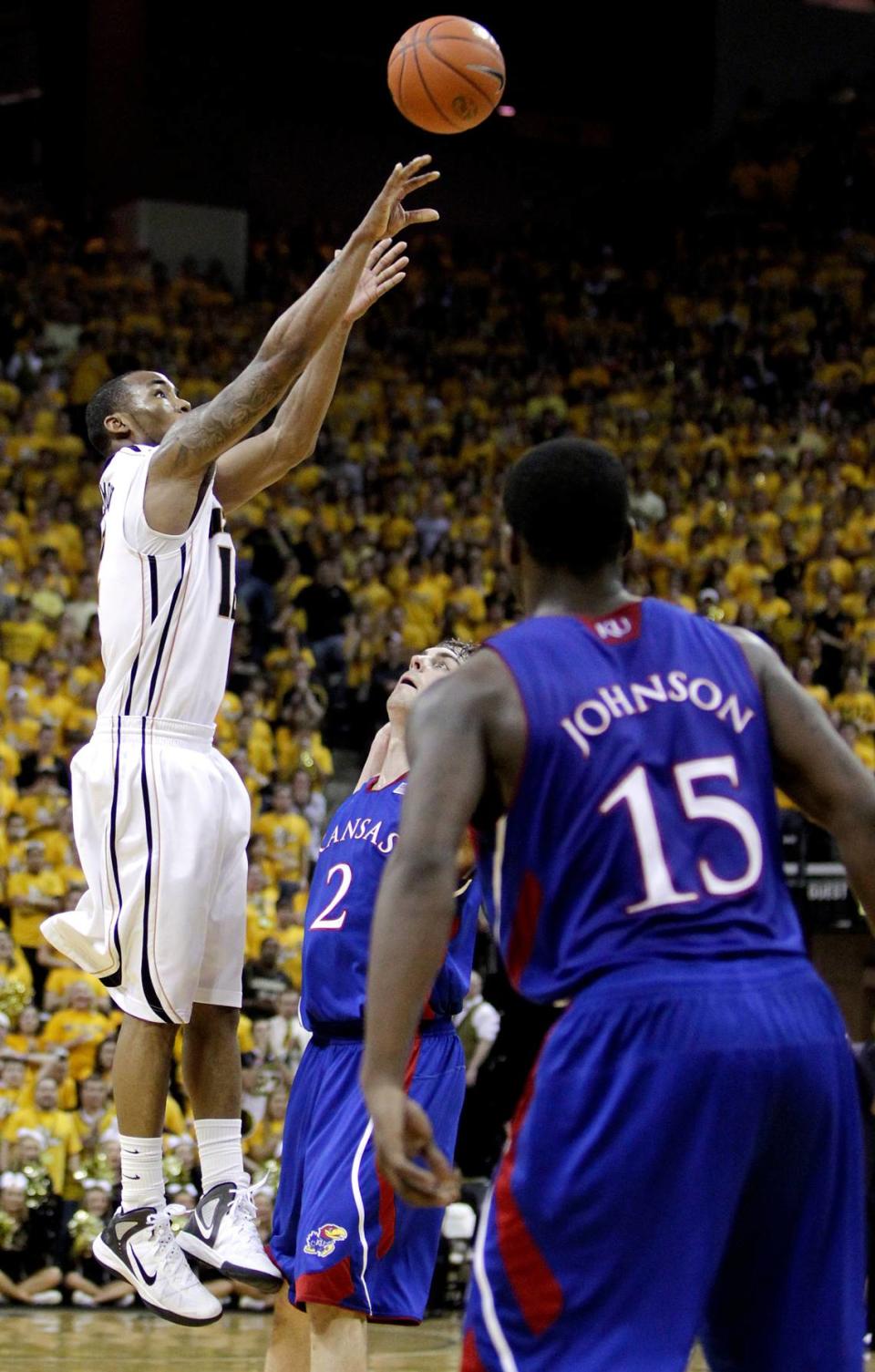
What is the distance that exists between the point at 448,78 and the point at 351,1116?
3171 millimetres

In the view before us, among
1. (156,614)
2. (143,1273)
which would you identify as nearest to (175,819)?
(156,614)

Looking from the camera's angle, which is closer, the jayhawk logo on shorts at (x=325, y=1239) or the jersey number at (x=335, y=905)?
the jayhawk logo on shorts at (x=325, y=1239)

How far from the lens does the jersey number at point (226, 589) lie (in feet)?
17.2

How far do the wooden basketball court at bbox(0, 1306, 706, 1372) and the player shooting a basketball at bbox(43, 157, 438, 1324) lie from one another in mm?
3596

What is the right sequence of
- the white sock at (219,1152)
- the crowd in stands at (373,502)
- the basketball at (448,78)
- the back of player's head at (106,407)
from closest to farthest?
the white sock at (219,1152) < the back of player's head at (106,407) < the basketball at (448,78) < the crowd in stands at (373,502)

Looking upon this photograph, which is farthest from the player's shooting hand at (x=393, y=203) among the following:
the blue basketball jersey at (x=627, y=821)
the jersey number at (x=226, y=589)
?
the blue basketball jersey at (x=627, y=821)

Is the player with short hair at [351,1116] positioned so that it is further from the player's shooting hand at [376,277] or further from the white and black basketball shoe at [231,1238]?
the player's shooting hand at [376,277]

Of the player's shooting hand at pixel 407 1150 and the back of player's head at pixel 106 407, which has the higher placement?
the back of player's head at pixel 106 407

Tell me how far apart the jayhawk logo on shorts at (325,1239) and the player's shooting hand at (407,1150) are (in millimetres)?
2387

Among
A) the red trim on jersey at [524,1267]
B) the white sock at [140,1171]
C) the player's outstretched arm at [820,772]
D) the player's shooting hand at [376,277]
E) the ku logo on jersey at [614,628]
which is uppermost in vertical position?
the player's shooting hand at [376,277]

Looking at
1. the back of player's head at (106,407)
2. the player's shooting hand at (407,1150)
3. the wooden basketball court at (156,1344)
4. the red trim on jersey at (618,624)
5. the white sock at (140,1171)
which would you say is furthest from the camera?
the wooden basketball court at (156,1344)

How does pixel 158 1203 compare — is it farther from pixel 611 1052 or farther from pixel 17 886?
pixel 17 886

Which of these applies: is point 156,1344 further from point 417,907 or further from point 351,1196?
point 417,907

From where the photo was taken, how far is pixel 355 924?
5.59 m
